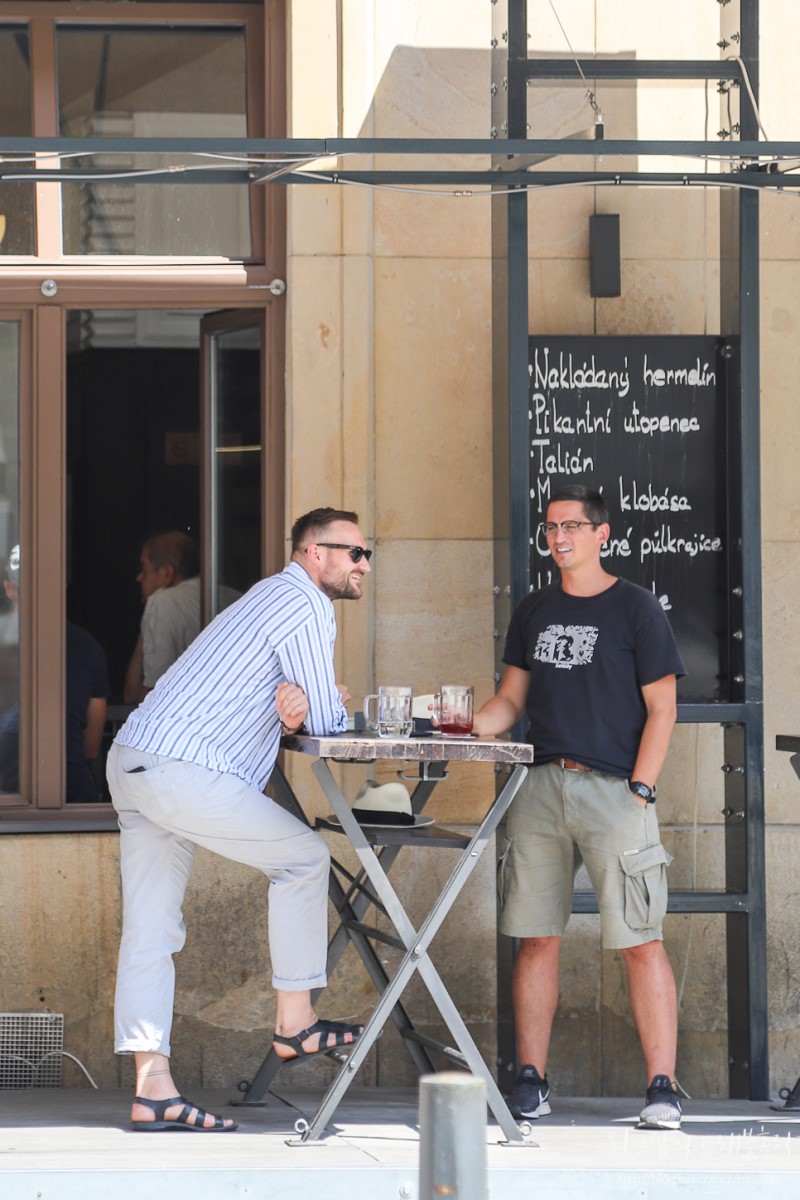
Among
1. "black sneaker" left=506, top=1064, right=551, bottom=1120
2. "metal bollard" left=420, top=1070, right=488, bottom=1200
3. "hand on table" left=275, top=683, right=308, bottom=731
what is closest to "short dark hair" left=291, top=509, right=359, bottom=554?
"hand on table" left=275, top=683, right=308, bottom=731

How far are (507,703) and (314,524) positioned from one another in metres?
0.92

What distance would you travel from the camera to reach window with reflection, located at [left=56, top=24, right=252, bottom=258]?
6.07 meters

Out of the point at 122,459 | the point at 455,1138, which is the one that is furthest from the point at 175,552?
the point at 455,1138

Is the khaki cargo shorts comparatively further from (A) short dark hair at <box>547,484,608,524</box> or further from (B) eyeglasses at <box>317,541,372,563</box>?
(B) eyeglasses at <box>317,541,372,563</box>

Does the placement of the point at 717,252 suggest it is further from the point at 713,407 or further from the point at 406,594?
the point at 406,594

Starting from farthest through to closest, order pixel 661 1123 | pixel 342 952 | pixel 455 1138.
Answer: pixel 342 952 → pixel 661 1123 → pixel 455 1138

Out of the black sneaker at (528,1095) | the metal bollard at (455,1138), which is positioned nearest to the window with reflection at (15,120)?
the black sneaker at (528,1095)

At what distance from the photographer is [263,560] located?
6090 millimetres

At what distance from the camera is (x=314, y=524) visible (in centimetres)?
475

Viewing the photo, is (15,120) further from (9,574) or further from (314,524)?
(314,524)

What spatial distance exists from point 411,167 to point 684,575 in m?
1.78

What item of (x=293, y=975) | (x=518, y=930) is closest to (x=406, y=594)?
(x=518, y=930)

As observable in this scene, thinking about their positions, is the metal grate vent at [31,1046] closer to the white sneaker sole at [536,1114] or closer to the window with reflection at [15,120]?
the white sneaker sole at [536,1114]

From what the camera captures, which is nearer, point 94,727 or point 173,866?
point 173,866
